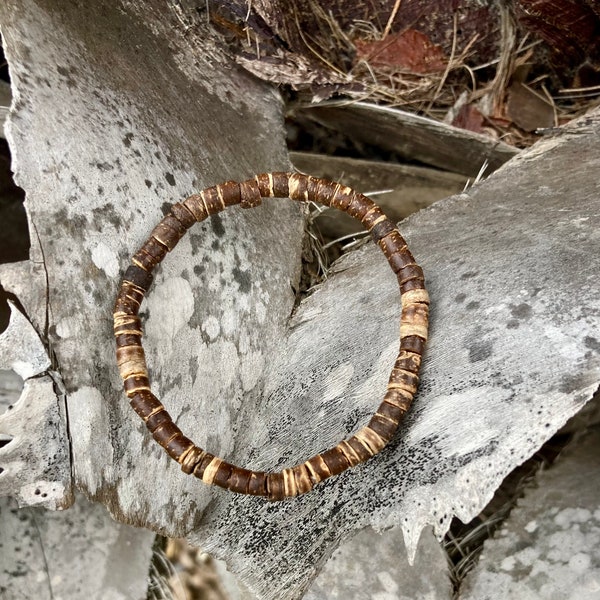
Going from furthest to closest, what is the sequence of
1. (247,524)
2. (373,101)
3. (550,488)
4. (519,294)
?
(373,101) → (550,488) → (247,524) → (519,294)

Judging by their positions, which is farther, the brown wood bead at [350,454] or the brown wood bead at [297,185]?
the brown wood bead at [297,185]

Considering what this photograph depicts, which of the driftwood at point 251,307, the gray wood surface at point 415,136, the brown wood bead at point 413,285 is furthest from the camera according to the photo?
the gray wood surface at point 415,136

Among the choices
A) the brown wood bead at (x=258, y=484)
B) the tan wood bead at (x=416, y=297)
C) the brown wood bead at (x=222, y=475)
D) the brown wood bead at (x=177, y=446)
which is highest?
the tan wood bead at (x=416, y=297)

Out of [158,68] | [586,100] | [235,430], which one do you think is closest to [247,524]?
[235,430]

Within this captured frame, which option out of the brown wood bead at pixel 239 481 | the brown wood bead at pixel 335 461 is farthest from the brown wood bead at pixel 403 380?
the brown wood bead at pixel 239 481

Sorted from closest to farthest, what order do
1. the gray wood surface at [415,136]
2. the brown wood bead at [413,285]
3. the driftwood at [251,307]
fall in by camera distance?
1. the driftwood at [251,307]
2. the brown wood bead at [413,285]
3. the gray wood surface at [415,136]

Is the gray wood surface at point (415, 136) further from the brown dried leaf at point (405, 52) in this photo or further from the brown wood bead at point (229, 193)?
the brown wood bead at point (229, 193)

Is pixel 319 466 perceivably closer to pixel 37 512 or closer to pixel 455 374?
pixel 455 374

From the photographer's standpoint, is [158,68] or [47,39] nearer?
[47,39]
